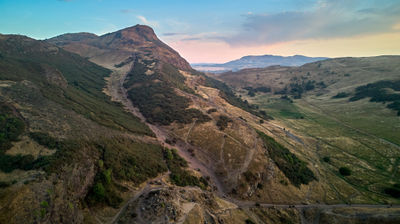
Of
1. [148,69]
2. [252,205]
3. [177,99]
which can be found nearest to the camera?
[252,205]

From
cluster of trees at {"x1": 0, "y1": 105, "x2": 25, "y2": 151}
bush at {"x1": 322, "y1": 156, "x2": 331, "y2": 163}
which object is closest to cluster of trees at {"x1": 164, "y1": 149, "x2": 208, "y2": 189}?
cluster of trees at {"x1": 0, "y1": 105, "x2": 25, "y2": 151}

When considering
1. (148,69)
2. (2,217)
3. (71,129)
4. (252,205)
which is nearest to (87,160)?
(71,129)

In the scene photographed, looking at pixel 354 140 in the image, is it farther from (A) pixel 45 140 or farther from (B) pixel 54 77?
(B) pixel 54 77

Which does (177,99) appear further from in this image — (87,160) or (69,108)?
(87,160)

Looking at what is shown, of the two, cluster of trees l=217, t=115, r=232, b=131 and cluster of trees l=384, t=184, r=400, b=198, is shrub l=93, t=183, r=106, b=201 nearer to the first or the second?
cluster of trees l=217, t=115, r=232, b=131

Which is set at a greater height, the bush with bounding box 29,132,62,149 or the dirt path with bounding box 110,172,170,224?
the bush with bounding box 29,132,62,149

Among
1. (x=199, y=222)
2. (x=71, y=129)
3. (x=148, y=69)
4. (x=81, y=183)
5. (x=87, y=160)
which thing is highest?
(x=148, y=69)

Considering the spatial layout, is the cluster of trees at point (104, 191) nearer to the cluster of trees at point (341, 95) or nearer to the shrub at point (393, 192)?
the shrub at point (393, 192)
